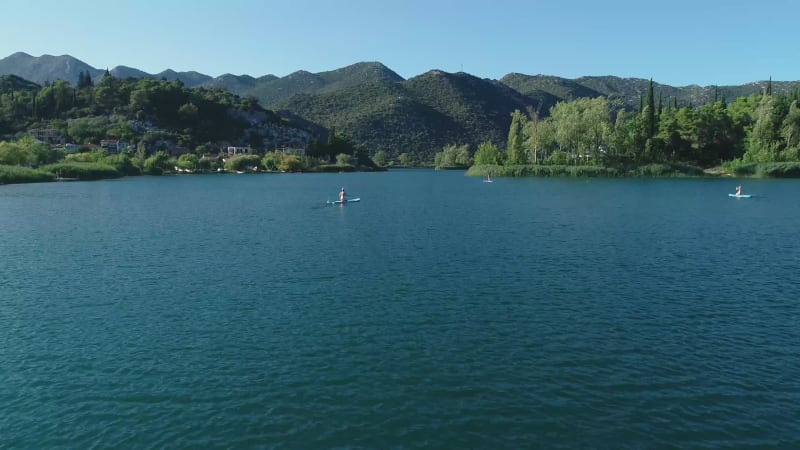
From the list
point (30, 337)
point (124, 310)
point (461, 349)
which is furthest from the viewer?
point (124, 310)

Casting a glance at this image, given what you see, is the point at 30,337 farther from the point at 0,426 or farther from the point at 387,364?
the point at 387,364

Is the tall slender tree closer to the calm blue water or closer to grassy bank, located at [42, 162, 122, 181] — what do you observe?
the calm blue water

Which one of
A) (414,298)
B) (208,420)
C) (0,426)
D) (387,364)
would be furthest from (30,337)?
(414,298)

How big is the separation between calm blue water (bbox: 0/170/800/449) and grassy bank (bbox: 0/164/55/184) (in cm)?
13237

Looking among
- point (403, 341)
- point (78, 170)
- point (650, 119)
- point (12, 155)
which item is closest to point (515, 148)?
point (650, 119)

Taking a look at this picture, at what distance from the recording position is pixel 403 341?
26.2 metres

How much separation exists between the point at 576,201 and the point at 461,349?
7655 cm

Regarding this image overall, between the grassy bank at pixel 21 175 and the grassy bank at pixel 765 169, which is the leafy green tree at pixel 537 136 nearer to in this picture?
the grassy bank at pixel 765 169

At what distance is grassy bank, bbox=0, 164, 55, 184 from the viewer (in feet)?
529

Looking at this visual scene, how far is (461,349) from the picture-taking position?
25.2m

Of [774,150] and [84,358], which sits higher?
[774,150]

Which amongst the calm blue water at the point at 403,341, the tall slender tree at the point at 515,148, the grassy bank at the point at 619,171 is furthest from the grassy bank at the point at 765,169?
the calm blue water at the point at 403,341

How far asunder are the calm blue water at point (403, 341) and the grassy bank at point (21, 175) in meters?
132

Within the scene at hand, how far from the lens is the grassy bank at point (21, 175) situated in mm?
161238
